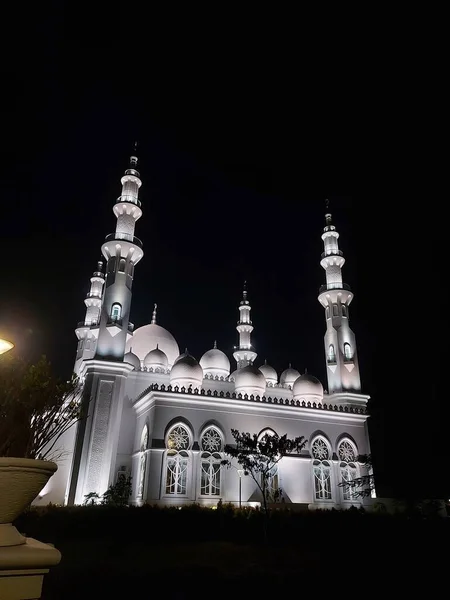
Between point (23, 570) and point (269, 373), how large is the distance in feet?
87.7

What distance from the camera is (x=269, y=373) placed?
2811 cm

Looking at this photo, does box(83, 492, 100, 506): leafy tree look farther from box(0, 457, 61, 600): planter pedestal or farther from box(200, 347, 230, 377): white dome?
box(0, 457, 61, 600): planter pedestal

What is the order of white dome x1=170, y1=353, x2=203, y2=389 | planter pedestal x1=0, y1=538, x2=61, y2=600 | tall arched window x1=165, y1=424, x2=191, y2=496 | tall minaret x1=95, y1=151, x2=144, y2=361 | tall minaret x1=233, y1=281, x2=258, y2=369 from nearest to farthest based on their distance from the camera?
1. planter pedestal x1=0, y1=538, x2=61, y2=600
2. tall arched window x1=165, y1=424, x2=191, y2=496
3. white dome x1=170, y1=353, x2=203, y2=389
4. tall minaret x1=95, y1=151, x2=144, y2=361
5. tall minaret x1=233, y1=281, x2=258, y2=369

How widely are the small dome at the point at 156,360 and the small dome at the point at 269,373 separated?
6.91 m

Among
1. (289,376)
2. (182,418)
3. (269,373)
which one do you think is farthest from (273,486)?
(289,376)

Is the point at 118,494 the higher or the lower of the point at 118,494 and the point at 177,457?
the lower

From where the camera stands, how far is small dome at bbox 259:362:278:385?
2786cm

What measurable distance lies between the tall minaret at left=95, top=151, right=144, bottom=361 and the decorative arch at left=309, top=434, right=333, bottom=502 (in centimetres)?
993

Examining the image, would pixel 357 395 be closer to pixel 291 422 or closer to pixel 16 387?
pixel 291 422

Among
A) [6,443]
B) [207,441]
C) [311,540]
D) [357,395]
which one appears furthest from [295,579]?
[357,395]

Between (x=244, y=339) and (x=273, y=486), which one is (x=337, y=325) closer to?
(x=244, y=339)

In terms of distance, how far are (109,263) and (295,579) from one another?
1889cm

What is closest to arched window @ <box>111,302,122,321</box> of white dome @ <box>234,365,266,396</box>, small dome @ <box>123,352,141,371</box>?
small dome @ <box>123,352,141,371</box>

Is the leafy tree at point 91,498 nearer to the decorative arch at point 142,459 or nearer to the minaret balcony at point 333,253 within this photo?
the decorative arch at point 142,459
